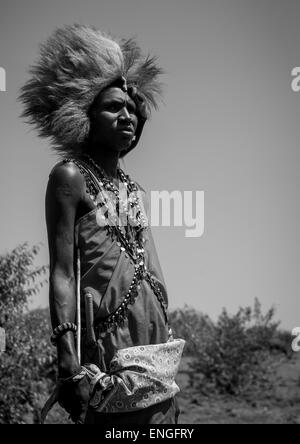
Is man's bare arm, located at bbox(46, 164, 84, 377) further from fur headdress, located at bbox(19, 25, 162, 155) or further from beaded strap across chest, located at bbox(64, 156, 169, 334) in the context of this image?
fur headdress, located at bbox(19, 25, 162, 155)

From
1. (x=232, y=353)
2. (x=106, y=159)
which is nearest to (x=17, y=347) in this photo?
(x=106, y=159)

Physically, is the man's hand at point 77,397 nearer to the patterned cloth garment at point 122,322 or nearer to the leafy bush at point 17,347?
the patterned cloth garment at point 122,322

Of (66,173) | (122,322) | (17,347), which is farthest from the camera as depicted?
(17,347)

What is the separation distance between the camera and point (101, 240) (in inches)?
118

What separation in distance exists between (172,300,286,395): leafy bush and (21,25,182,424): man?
11883mm

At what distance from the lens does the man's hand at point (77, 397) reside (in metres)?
2.70

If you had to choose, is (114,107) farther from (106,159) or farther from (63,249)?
(63,249)

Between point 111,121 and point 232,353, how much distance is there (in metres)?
12.4

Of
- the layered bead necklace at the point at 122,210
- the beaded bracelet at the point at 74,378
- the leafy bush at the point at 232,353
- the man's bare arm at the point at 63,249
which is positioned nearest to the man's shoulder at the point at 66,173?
the man's bare arm at the point at 63,249

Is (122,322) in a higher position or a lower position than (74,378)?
higher

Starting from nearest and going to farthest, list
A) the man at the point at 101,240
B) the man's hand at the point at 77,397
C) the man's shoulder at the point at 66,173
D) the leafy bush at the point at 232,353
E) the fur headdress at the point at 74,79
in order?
the man's hand at the point at 77,397, the man at the point at 101,240, the man's shoulder at the point at 66,173, the fur headdress at the point at 74,79, the leafy bush at the point at 232,353

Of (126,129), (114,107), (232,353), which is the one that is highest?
(114,107)

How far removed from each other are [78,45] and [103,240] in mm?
962
